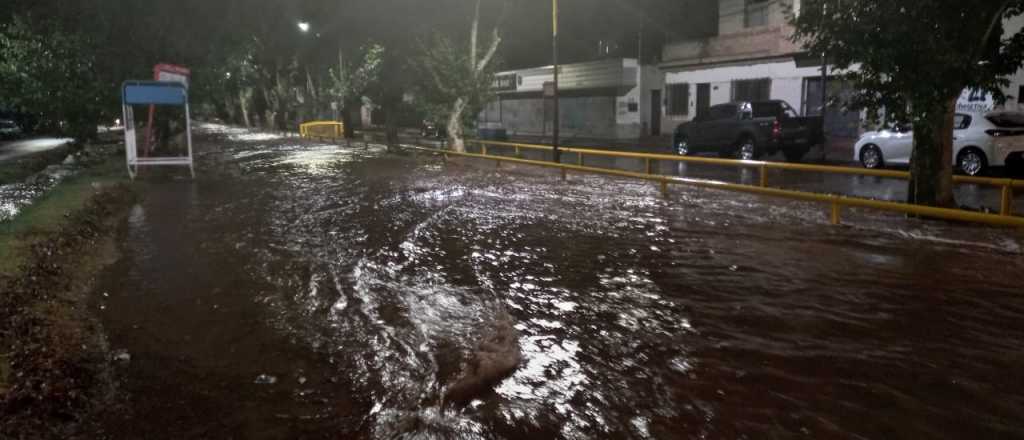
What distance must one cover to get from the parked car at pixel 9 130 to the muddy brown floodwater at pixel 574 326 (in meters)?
34.3

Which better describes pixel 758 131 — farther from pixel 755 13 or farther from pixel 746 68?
pixel 755 13

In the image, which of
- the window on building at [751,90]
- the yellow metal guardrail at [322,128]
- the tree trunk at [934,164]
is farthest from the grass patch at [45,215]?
the yellow metal guardrail at [322,128]

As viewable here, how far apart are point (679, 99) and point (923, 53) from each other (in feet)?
84.7

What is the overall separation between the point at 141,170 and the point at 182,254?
41.0 ft

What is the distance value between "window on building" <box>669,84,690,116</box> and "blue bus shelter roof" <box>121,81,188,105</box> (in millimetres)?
23722

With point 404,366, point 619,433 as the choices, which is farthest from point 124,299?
point 619,433

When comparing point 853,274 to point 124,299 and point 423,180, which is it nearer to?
point 124,299

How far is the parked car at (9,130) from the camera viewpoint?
3789 cm

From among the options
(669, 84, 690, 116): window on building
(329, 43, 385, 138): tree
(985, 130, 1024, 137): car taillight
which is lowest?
(985, 130, 1024, 137): car taillight

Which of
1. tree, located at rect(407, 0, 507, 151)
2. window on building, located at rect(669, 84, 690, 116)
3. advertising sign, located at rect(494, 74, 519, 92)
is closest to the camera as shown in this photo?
tree, located at rect(407, 0, 507, 151)

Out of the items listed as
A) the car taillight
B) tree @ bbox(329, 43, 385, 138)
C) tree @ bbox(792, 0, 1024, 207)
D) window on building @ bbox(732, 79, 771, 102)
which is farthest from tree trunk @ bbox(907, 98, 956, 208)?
tree @ bbox(329, 43, 385, 138)

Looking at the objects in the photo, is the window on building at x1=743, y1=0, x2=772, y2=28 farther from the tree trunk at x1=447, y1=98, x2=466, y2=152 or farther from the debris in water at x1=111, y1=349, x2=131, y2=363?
the debris in water at x1=111, y1=349, x2=131, y2=363

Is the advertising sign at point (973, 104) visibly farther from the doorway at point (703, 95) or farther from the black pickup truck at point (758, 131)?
the doorway at point (703, 95)

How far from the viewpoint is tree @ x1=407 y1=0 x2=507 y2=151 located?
A: 2620cm
